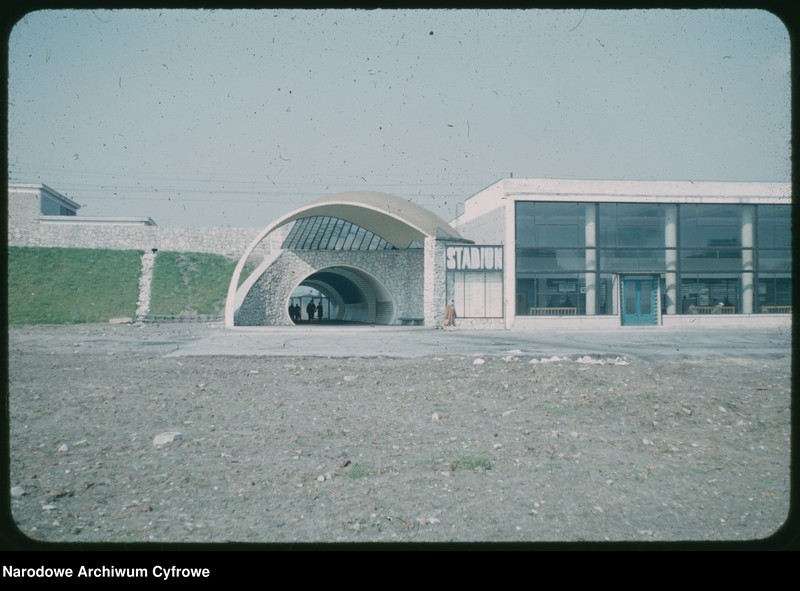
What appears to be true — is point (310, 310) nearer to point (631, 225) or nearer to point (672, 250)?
point (631, 225)

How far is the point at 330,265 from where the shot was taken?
107 feet

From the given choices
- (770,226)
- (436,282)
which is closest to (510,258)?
(436,282)

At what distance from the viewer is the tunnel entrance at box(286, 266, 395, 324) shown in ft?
112

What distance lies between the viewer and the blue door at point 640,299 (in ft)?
92.6

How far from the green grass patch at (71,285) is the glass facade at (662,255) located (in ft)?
78.5

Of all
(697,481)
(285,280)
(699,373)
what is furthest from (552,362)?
(285,280)

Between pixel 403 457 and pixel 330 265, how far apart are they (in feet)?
89.2

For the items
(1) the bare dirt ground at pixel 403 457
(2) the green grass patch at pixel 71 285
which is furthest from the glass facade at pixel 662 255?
(2) the green grass patch at pixel 71 285

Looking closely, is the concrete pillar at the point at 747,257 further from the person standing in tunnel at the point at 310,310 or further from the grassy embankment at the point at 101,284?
the grassy embankment at the point at 101,284

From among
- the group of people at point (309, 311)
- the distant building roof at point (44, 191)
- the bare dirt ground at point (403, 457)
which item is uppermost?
the distant building roof at point (44, 191)

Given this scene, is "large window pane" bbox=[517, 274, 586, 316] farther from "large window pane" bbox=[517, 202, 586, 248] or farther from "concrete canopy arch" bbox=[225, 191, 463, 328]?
"concrete canopy arch" bbox=[225, 191, 463, 328]

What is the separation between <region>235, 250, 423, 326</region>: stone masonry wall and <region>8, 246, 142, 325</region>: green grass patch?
363 inches

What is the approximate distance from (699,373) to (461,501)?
7.71m

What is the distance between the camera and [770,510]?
4758 millimetres
